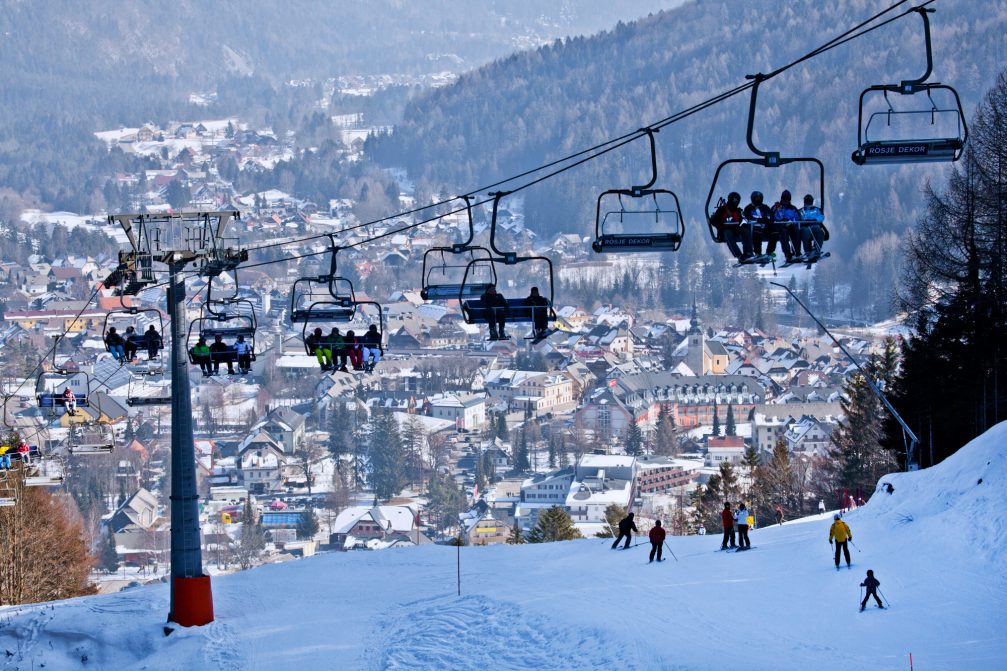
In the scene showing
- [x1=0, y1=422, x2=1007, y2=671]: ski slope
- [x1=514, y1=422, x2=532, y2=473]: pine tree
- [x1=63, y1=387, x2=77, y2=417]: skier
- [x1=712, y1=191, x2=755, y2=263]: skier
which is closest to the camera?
[x1=712, y1=191, x2=755, y2=263]: skier

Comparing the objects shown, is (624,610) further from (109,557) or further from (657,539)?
(109,557)

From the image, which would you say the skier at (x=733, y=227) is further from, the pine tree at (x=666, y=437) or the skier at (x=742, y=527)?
the pine tree at (x=666, y=437)

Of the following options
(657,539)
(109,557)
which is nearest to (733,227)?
(657,539)

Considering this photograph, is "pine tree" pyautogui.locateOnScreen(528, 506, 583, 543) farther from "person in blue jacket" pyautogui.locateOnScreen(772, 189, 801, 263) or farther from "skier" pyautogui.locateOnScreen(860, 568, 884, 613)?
"person in blue jacket" pyautogui.locateOnScreen(772, 189, 801, 263)

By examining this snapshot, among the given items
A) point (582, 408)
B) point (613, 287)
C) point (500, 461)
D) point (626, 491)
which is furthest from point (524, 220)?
point (626, 491)

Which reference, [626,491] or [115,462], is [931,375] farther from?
[115,462]

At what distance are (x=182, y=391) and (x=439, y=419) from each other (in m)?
72.9

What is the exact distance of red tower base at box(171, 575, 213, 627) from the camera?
1667cm

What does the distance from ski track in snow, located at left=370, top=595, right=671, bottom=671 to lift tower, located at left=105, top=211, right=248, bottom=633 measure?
7.49 feet

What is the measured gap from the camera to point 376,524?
2381 inches

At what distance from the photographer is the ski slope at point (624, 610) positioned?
538 inches

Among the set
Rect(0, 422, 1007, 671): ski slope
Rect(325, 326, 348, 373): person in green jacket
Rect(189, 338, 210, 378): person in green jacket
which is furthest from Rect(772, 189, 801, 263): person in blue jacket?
Rect(189, 338, 210, 378): person in green jacket

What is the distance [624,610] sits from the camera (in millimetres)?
15625

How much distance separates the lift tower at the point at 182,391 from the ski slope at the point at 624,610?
420mm
